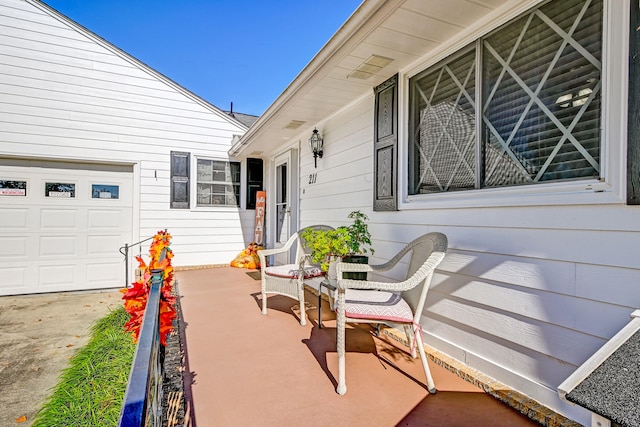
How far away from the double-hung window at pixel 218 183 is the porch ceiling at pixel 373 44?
3.08 m

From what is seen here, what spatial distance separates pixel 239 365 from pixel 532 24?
292cm

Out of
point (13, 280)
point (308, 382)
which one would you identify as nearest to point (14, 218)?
point (13, 280)

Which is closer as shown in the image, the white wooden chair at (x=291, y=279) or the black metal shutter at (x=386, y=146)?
the black metal shutter at (x=386, y=146)

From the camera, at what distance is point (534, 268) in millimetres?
1841

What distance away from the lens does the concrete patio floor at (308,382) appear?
175 cm

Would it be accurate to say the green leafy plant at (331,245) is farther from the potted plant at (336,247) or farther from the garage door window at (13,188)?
the garage door window at (13,188)

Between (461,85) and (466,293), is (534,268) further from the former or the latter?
(461,85)

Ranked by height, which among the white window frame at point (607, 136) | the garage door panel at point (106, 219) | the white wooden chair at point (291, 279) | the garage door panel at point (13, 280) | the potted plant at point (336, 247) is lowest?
the garage door panel at point (13, 280)

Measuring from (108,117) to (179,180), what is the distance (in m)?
1.59

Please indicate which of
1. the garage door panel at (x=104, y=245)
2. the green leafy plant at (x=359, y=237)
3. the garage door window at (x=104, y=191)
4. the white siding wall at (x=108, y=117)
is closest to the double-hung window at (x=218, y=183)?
the white siding wall at (x=108, y=117)

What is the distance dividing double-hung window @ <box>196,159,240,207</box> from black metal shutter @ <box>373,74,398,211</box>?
4.43 metres

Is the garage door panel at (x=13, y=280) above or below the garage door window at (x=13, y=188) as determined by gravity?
below

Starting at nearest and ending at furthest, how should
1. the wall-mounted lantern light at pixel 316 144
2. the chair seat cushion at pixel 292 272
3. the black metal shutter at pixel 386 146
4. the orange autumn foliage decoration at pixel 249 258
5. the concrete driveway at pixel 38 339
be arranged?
the concrete driveway at pixel 38 339 < the black metal shutter at pixel 386 146 < the chair seat cushion at pixel 292 272 < the wall-mounted lantern light at pixel 316 144 < the orange autumn foliage decoration at pixel 249 258

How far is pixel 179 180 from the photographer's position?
250 inches
